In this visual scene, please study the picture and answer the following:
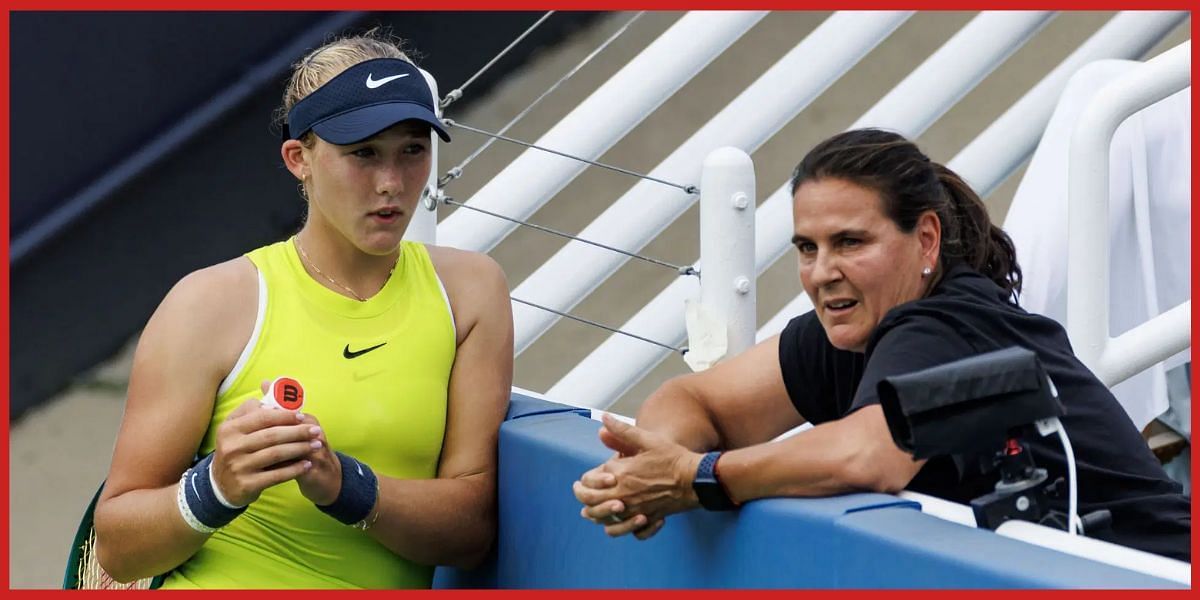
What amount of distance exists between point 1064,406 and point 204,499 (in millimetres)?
1023

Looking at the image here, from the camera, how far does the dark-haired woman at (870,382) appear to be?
172 cm

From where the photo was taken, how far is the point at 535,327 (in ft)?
10.6

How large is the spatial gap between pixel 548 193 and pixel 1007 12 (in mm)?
1165

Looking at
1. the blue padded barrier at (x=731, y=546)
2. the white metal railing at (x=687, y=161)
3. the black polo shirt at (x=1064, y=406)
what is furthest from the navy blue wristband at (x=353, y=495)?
the white metal railing at (x=687, y=161)

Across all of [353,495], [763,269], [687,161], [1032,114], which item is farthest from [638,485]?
[1032,114]

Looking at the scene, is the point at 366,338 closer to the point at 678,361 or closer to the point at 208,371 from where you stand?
the point at 208,371

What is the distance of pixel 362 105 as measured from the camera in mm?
2123

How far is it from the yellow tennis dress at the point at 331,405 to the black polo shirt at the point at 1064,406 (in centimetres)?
64

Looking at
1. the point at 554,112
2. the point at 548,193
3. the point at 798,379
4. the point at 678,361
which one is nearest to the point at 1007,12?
the point at 548,193

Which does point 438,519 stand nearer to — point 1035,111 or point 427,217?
point 427,217

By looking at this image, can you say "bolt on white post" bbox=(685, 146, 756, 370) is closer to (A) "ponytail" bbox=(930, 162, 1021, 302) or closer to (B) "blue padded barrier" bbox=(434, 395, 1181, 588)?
(B) "blue padded barrier" bbox=(434, 395, 1181, 588)

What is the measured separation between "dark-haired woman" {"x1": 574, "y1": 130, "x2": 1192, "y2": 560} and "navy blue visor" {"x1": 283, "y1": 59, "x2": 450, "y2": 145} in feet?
1.66

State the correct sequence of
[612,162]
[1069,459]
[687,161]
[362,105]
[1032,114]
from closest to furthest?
[1069,459], [362,105], [687,161], [1032,114], [612,162]

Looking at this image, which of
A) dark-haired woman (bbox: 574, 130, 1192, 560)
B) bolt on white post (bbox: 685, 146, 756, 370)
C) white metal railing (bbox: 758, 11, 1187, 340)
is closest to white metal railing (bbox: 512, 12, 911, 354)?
white metal railing (bbox: 758, 11, 1187, 340)
